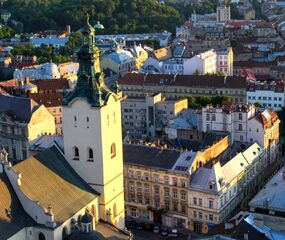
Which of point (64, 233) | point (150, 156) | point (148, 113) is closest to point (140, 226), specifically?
point (150, 156)

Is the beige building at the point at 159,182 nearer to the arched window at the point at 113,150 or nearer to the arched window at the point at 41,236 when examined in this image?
the arched window at the point at 113,150

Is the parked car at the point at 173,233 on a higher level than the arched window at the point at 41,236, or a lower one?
lower

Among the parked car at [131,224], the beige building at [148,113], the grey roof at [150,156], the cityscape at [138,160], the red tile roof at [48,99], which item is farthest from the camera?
the beige building at [148,113]

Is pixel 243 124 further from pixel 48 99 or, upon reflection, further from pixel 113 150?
pixel 48 99

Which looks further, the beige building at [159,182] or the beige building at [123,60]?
the beige building at [123,60]

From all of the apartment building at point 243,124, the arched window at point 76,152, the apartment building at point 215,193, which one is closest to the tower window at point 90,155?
the arched window at point 76,152

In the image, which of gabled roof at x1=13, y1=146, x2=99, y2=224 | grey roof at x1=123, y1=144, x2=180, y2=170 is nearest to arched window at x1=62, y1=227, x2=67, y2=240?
gabled roof at x1=13, y1=146, x2=99, y2=224

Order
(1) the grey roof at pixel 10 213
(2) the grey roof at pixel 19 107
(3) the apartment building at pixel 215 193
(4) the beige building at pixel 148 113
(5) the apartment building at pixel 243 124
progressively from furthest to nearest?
(4) the beige building at pixel 148 113, (2) the grey roof at pixel 19 107, (5) the apartment building at pixel 243 124, (3) the apartment building at pixel 215 193, (1) the grey roof at pixel 10 213

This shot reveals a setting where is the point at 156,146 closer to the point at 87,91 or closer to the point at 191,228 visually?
the point at 191,228
